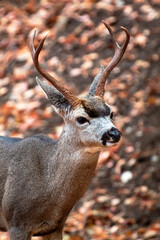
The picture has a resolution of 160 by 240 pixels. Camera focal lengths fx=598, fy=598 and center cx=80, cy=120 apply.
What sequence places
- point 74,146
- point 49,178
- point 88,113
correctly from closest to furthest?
point 88,113
point 74,146
point 49,178

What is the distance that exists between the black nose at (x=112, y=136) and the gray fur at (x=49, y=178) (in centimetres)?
20

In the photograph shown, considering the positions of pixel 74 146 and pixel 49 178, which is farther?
pixel 49 178

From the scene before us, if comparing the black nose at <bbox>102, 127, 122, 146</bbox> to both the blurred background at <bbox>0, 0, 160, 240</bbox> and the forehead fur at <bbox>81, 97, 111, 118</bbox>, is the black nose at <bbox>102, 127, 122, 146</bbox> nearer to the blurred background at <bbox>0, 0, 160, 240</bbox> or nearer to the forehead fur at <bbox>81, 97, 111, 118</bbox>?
the forehead fur at <bbox>81, 97, 111, 118</bbox>

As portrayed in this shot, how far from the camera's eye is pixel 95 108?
4996mm

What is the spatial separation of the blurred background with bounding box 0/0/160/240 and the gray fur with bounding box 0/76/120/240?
85.8 inches

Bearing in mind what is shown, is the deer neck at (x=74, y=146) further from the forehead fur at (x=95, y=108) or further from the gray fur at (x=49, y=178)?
the forehead fur at (x=95, y=108)

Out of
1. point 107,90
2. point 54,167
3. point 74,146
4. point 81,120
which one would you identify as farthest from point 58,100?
point 107,90

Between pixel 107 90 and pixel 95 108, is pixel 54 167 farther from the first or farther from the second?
pixel 107 90

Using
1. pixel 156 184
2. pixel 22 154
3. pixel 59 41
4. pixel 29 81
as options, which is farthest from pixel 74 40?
pixel 22 154

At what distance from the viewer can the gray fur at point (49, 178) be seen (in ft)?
16.7

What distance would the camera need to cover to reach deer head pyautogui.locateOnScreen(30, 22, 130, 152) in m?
4.83

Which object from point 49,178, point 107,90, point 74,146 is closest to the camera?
point 74,146

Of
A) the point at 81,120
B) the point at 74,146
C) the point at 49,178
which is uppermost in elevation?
the point at 81,120

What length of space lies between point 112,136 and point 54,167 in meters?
0.78
